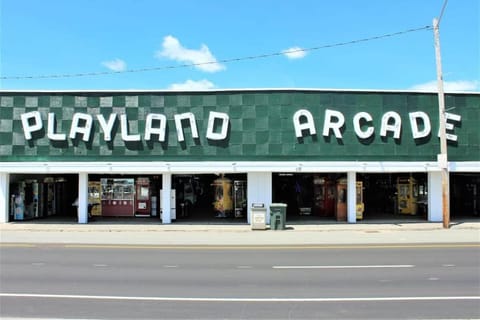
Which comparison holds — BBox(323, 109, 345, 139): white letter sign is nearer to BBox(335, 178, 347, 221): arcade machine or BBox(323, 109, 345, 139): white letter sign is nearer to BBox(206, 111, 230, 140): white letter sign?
BBox(335, 178, 347, 221): arcade machine

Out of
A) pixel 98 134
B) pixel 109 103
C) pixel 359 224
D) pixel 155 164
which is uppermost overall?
pixel 109 103

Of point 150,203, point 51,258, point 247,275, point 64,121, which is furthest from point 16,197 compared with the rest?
point 247,275

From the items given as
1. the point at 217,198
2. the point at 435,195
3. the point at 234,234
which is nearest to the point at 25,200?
the point at 217,198

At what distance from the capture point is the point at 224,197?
25891mm

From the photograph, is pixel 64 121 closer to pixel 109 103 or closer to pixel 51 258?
pixel 109 103

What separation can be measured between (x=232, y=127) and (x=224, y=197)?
5096mm

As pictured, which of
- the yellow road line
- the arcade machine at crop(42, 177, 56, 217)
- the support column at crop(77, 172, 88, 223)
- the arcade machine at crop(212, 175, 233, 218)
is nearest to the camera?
the yellow road line

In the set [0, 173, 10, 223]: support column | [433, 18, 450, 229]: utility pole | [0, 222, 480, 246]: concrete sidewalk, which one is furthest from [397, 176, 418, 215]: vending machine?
[0, 173, 10, 223]: support column

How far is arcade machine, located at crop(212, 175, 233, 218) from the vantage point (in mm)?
25938

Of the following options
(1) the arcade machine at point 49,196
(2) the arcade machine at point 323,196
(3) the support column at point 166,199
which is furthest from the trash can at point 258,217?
(1) the arcade machine at point 49,196

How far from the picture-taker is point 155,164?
A: 2198 cm

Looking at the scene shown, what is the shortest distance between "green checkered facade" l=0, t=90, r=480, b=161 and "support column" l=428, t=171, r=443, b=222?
111 cm

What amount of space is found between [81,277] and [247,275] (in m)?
3.52

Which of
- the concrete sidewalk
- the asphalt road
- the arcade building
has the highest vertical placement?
the arcade building
